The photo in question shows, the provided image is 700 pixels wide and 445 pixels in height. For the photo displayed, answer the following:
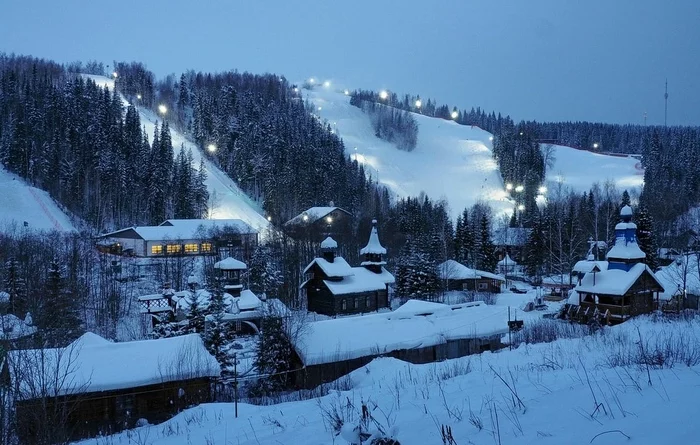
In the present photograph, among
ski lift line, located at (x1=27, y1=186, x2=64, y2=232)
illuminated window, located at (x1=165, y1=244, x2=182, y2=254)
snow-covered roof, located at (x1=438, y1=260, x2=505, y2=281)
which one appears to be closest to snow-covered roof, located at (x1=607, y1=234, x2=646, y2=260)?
snow-covered roof, located at (x1=438, y1=260, x2=505, y2=281)

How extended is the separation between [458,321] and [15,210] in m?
52.2

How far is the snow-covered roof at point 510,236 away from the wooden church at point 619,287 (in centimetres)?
3519

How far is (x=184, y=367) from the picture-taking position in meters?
17.5

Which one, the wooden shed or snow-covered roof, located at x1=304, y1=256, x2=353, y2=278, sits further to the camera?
snow-covered roof, located at x1=304, y1=256, x2=353, y2=278

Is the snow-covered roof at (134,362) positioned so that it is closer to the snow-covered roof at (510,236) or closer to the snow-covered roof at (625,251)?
the snow-covered roof at (625,251)

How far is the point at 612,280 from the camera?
29969mm

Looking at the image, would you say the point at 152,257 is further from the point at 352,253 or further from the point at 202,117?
the point at 202,117

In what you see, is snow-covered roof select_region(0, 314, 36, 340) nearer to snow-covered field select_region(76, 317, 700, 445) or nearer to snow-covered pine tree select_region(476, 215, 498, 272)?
snow-covered field select_region(76, 317, 700, 445)

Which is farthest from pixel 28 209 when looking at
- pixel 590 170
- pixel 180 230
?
pixel 590 170

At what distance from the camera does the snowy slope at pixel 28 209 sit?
52.7 metres

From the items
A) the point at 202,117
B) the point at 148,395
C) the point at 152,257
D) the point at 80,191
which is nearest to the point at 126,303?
the point at 152,257

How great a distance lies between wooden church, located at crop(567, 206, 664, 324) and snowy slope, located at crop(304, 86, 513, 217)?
186ft

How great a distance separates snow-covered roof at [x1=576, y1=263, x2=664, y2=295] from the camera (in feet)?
95.9

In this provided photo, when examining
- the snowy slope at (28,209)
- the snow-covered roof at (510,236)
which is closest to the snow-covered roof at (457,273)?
the snow-covered roof at (510,236)
